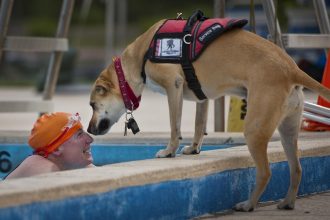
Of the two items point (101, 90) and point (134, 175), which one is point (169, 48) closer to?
point (101, 90)

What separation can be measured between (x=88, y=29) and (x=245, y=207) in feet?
174

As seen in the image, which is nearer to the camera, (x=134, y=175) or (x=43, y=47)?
(x=134, y=175)

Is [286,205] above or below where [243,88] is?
below

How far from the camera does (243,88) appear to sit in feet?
21.1

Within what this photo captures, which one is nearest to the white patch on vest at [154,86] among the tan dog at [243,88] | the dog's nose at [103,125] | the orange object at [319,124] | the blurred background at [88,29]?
the tan dog at [243,88]

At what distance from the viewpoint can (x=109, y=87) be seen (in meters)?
7.00

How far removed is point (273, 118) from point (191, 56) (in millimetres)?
881

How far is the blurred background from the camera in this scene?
30.0 meters

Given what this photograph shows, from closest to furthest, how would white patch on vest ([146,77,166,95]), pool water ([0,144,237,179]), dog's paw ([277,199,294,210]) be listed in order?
dog's paw ([277,199,294,210])
white patch on vest ([146,77,166,95])
pool water ([0,144,237,179])

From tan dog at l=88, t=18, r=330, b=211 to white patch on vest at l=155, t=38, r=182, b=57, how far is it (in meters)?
0.08

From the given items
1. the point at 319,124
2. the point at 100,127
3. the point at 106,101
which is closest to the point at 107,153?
the point at 100,127

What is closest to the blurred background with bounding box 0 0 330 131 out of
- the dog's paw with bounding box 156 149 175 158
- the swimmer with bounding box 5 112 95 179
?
the dog's paw with bounding box 156 149 175 158

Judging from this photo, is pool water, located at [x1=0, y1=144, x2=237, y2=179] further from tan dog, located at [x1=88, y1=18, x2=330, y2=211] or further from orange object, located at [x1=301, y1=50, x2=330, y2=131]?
tan dog, located at [x1=88, y1=18, x2=330, y2=211]

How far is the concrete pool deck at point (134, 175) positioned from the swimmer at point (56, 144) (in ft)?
2.09
